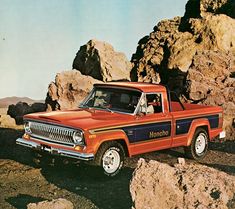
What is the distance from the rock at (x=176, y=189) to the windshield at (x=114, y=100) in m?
3.46

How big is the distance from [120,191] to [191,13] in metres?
21.6

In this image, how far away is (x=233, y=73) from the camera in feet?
58.7

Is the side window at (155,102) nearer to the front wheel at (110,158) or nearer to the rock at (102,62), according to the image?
the front wheel at (110,158)

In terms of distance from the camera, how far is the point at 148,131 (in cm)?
985

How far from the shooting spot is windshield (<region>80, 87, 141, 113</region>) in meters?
9.91

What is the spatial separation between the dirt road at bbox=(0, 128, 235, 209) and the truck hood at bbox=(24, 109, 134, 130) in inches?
35.4

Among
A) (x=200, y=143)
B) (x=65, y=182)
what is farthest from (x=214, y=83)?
(x=65, y=182)

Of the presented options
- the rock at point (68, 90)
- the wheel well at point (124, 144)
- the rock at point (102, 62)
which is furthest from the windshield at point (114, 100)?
the rock at point (102, 62)

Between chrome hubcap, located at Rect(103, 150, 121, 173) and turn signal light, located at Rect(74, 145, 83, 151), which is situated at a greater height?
turn signal light, located at Rect(74, 145, 83, 151)

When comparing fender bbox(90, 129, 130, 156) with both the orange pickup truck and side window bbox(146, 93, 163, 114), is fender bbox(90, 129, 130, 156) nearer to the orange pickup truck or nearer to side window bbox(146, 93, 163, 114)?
the orange pickup truck

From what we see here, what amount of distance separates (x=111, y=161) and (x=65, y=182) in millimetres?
1051

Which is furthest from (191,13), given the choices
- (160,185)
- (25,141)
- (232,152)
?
(160,185)

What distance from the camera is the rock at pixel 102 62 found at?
62.4 ft

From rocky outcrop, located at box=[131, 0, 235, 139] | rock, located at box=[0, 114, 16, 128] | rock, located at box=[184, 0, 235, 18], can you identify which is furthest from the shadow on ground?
rock, located at box=[184, 0, 235, 18]
